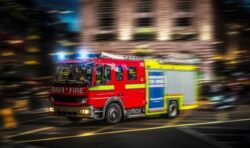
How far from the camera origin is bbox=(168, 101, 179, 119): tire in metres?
18.2

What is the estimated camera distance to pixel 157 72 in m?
17.8

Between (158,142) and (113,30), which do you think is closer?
(158,142)

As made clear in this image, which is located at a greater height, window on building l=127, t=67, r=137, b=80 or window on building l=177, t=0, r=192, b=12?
window on building l=177, t=0, r=192, b=12

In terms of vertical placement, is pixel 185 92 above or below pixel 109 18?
below

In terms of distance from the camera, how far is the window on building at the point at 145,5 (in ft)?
135

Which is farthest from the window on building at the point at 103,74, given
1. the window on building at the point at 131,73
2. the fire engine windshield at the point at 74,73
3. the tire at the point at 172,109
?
the tire at the point at 172,109

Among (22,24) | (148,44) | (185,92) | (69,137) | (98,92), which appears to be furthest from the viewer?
(148,44)

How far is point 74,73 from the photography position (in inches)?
594

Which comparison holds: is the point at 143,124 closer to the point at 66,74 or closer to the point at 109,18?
the point at 66,74

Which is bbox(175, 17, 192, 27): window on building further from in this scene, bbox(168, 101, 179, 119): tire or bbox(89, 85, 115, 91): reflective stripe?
bbox(89, 85, 115, 91): reflective stripe

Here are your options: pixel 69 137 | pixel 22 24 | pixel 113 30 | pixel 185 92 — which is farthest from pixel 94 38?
pixel 22 24

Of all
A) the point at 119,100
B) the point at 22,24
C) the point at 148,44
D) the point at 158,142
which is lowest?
the point at 158,142

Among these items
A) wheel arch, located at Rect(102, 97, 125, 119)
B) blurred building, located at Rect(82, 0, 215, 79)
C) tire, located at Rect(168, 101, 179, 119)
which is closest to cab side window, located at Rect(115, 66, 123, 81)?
wheel arch, located at Rect(102, 97, 125, 119)

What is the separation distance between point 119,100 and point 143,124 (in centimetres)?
110
